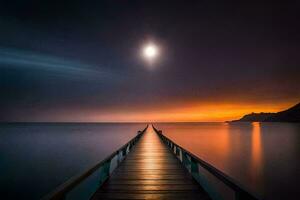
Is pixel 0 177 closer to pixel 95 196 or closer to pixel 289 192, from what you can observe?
pixel 95 196

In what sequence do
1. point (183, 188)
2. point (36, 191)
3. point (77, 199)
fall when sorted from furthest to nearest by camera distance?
→ point (36, 191) → point (77, 199) → point (183, 188)

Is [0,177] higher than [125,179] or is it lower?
lower

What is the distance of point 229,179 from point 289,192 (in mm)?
13408

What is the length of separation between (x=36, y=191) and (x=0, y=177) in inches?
248

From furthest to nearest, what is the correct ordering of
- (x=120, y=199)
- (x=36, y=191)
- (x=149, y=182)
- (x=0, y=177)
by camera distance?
(x=0, y=177) < (x=36, y=191) < (x=149, y=182) < (x=120, y=199)

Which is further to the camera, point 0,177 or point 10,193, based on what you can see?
point 0,177

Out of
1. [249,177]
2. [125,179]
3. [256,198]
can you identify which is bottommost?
[249,177]

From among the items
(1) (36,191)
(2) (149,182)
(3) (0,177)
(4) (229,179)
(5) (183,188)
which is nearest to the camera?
(4) (229,179)

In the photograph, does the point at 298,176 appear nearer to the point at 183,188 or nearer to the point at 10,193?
the point at 183,188

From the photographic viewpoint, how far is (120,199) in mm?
3408

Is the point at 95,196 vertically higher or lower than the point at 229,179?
lower

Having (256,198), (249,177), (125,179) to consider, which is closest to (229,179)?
(256,198)

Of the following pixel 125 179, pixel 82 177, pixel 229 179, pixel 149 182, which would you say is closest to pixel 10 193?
pixel 125 179

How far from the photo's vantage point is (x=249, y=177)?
49.2 ft
